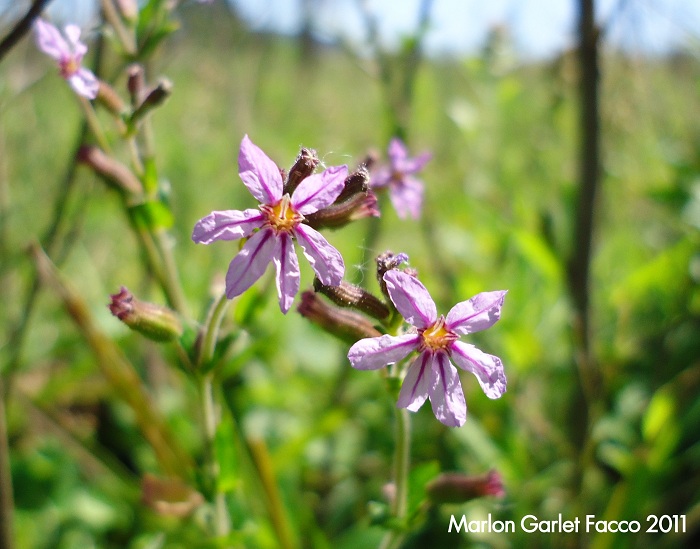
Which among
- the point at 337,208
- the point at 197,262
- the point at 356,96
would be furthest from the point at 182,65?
the point at 337,208

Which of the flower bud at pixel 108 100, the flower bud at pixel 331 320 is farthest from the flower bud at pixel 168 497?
the flower bud at pixel 108 100

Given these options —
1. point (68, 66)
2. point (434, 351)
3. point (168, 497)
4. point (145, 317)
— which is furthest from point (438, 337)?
point (68, 66)

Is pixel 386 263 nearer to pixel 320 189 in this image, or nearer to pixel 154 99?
pixel 320 189

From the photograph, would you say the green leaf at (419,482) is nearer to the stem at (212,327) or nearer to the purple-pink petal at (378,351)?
the purple-pink petal at (378,351)

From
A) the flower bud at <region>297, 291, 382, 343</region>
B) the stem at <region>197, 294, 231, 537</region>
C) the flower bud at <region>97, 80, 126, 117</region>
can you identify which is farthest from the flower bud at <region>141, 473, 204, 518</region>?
the flower bud at <region>97, 80, 126, 117</region>

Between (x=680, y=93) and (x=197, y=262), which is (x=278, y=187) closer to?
(x=197, y=262)

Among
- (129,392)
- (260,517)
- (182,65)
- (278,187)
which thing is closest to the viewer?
(278,187)
